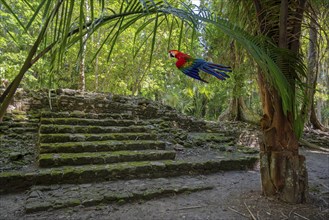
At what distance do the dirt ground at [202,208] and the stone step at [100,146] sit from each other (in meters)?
0.92

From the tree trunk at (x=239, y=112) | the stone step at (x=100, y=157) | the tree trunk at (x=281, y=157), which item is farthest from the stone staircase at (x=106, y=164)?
the tree trunk at (x=239, y=112)

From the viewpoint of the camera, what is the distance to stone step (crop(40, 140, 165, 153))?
11.0ft

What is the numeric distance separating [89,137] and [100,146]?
37cm

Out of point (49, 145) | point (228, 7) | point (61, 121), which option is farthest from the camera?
point (61, 121)

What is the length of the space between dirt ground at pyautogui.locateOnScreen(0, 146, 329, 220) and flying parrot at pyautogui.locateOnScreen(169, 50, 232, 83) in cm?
125

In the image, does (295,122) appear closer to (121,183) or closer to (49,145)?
(121,183)

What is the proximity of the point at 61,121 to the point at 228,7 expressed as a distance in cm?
352

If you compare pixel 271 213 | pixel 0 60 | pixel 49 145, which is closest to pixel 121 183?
pixel 49 145

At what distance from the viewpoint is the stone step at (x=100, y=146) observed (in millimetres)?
3354

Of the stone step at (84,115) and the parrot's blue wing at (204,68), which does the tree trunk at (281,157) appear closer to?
the parrot's blue wing at (204,68)

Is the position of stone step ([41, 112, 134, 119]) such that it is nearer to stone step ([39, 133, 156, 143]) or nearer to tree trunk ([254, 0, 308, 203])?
stone step ([39, 133, 156, 143])

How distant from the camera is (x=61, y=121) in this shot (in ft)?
14.3

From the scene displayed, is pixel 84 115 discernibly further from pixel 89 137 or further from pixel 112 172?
pixel 112 172

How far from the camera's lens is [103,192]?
2.54 metres
